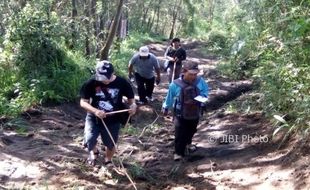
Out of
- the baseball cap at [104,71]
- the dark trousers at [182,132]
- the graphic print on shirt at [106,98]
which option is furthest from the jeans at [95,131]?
the dark trousers at [182,132]

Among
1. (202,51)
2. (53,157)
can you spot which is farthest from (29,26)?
(202,51)

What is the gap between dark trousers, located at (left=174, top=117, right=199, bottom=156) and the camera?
7.39 meters

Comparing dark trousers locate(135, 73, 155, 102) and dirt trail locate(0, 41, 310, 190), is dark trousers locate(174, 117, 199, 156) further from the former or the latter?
dark trousers locate(135, 73, 155, 102)

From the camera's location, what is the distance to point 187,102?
711 centimetres

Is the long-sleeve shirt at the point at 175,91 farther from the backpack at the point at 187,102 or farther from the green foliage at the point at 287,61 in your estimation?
the green foliage at the point at 287,61

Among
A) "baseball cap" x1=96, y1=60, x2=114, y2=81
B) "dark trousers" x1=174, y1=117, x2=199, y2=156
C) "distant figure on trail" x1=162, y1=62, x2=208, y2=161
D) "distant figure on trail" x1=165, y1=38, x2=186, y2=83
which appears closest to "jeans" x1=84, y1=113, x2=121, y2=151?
"baseball cap" x1=96, y1=60, x2=114, y2=81

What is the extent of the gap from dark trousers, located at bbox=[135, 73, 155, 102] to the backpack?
464 cm

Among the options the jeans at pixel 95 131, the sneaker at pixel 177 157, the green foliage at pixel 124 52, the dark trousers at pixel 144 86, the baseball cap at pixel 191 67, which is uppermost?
the baseball cap at pixel 191 67

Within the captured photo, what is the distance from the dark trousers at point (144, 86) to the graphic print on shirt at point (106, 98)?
529cm

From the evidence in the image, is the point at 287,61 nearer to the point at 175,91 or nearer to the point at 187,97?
the point at 187,97

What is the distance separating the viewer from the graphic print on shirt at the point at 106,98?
646cm

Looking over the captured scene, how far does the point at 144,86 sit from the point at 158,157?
4448 mm

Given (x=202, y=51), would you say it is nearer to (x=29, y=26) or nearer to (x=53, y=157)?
(x=29, y=26)

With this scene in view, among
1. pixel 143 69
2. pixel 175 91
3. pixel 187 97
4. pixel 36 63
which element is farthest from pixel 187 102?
pixel 36 63
